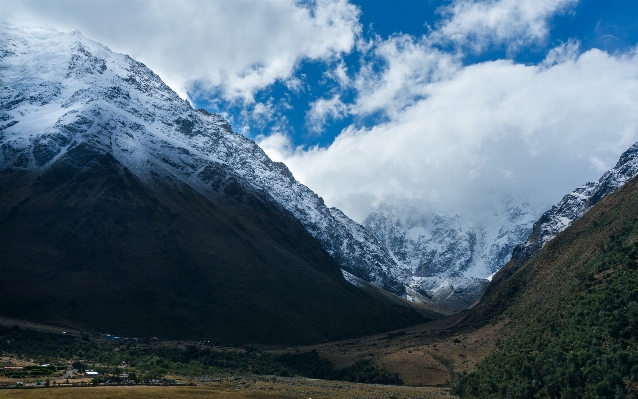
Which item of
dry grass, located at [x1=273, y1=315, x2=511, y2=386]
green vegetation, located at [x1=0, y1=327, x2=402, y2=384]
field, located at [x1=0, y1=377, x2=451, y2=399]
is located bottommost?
field, located at [x1=0, y1=377, x2=451, y2=399]

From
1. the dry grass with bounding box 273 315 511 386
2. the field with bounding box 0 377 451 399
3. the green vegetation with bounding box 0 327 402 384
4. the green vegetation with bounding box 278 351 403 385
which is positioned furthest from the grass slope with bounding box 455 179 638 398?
the green vegetation with bounding box 0 327 402 384

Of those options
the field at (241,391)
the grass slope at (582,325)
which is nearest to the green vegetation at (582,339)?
the grass slope at (582,325)

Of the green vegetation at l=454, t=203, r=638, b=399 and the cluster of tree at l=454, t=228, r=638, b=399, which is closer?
the cluster of tree at l=454, t=228, r=638, b=399

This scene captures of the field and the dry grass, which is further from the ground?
the dry grass

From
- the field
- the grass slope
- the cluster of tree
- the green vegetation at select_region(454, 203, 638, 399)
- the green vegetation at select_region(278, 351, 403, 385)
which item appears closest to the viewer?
the cluster of tree

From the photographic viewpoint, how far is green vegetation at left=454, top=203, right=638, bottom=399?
66.4m

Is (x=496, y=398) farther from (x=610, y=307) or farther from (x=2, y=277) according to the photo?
(x=2, y=277)

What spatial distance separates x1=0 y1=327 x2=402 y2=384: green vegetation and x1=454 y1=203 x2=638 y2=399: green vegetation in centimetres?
3795

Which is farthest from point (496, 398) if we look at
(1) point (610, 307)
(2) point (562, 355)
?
(1) point (610, 307)

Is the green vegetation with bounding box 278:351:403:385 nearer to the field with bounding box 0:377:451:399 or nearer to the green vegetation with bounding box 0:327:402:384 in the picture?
the green vegetation with bounding box 0:327:402:384

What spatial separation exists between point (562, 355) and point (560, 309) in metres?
15.9

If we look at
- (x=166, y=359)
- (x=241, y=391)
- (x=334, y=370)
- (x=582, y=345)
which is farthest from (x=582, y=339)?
(x=166, y=359)

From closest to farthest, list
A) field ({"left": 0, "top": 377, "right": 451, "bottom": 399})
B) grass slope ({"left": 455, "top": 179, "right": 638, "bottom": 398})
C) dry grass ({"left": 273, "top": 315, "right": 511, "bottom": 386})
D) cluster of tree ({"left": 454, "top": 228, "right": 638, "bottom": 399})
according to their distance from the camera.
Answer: cluster of tree ({"left": 454, "top": 228, "right": 638, "bottom": 399}), grass slope ({"left": 455, "top": 179, "right": 638, "bottom": 398}), field ({"left": 0, "top": 377, "right": 451, "bottom": 399}), dry grass ({"left": 273, "top": 315, "right": 511, "bottom": 386})

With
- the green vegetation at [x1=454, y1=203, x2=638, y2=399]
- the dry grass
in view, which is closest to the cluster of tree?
the green vegetation at [x1=454, y1=203, x2=638, y2=399]
